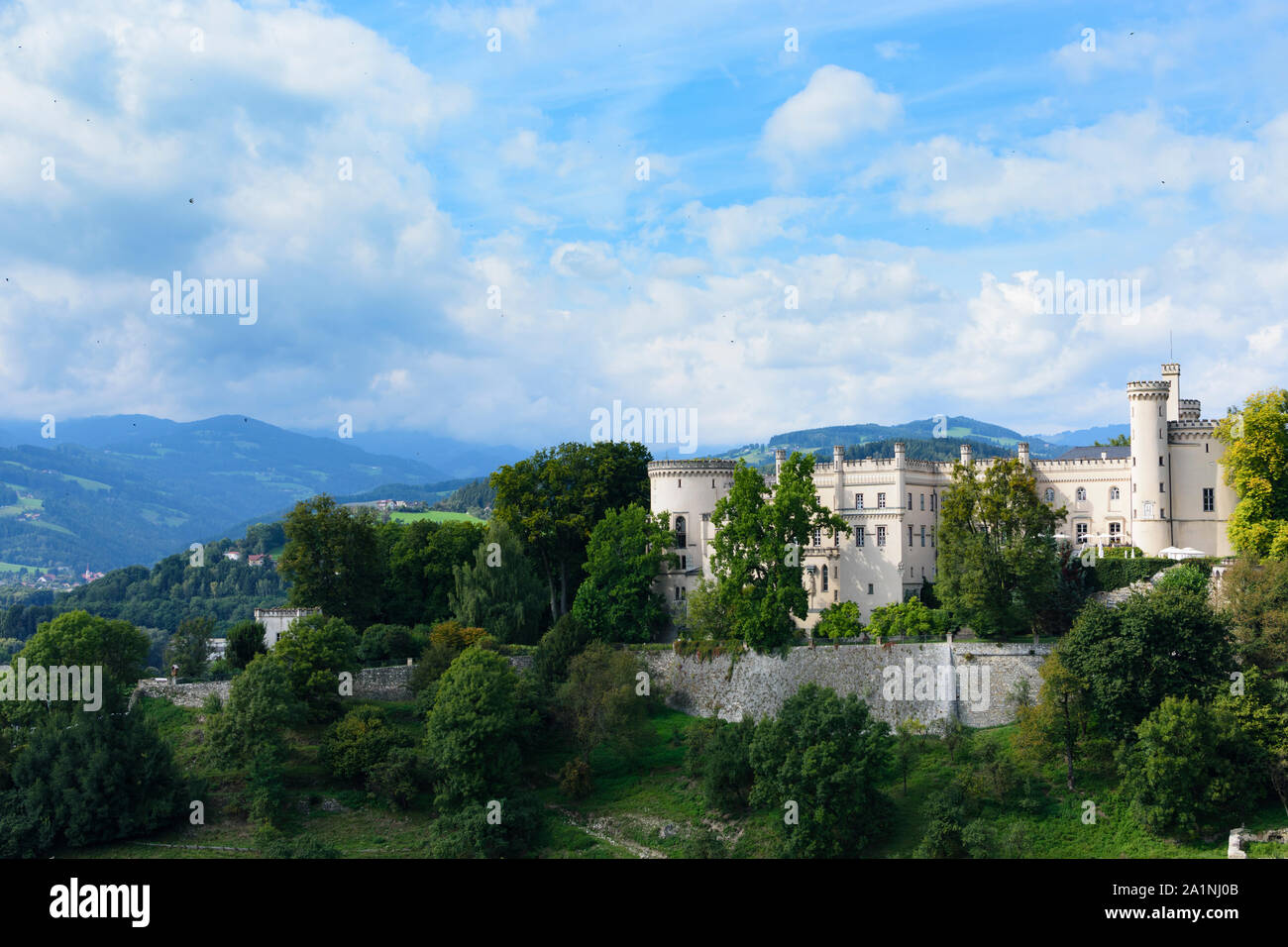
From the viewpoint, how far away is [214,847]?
132 feet

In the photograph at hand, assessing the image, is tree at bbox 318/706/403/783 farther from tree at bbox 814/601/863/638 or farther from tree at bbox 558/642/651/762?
tree at bbox 814/601/863/638

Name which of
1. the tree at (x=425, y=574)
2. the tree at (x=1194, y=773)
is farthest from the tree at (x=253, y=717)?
the tree at (x=1194, y=773)

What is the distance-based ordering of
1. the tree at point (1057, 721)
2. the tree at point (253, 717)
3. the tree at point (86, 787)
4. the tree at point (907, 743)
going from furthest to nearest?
the tree at point (253, 717), the tree at point (907, 743), the tree at point (86, 787), the tree at point (1057, 721)

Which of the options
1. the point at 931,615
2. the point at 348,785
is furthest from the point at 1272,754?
the point at 348,785

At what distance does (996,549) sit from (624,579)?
18.1 meters

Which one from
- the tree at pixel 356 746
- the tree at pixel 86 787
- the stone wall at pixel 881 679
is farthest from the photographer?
the tree at pixel 356 746

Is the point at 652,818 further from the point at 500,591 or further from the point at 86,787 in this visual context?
the point at 86,787

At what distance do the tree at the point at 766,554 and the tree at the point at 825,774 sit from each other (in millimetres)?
6965

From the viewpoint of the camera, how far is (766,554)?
47719mm

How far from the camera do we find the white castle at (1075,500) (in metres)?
51.0

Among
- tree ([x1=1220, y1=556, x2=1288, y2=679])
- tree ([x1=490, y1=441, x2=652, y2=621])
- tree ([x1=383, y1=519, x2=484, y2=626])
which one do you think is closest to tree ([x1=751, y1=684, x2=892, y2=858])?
tree ([x1=1220, y1=556, x2=1288, y2=679])

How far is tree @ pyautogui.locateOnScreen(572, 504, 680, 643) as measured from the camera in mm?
53438

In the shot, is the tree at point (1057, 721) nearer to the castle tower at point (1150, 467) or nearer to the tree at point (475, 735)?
Answer: the castle tower at point (1150, 467)
